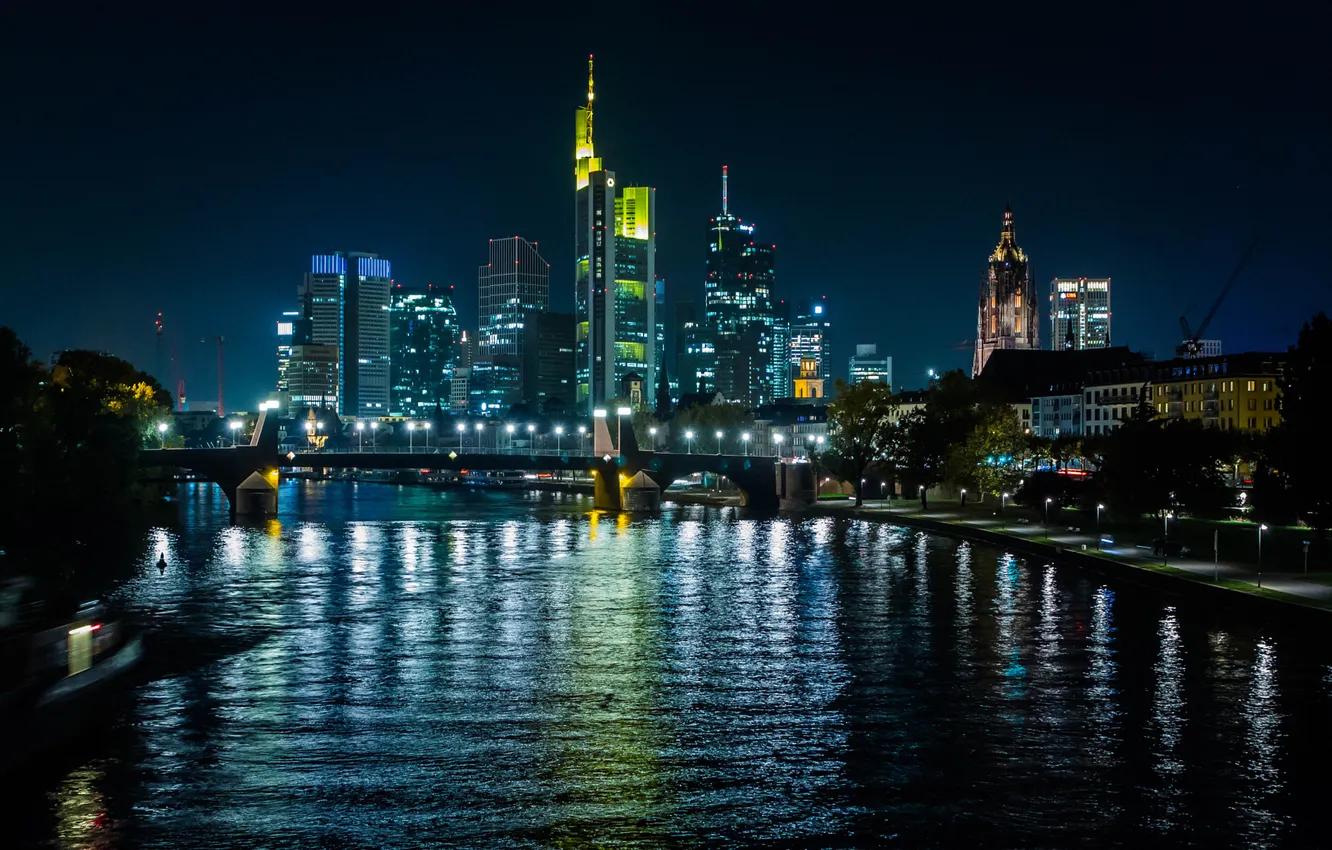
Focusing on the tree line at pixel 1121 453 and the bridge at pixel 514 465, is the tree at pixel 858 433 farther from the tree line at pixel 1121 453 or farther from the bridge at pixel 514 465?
the bridge at pixel 514 465

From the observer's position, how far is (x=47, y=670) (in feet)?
104

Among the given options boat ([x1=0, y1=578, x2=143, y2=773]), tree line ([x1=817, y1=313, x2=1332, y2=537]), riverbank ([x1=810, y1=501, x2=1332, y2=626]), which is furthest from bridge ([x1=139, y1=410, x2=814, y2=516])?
boat ([x1=0, y1=578, x2=143, y2=773])

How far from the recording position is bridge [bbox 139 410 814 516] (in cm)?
13975

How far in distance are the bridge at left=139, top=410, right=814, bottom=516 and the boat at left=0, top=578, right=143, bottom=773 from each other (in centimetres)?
10056

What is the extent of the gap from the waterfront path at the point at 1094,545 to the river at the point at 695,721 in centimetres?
350

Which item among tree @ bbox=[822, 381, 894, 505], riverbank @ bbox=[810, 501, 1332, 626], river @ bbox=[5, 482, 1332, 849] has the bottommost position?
river @ bbox=[5, 482, 1332, 849]

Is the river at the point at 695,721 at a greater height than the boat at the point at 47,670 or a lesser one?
lesser

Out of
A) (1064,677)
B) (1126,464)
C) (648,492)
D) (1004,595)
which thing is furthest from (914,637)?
(648,492)

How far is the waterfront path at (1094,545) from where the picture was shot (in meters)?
60.2

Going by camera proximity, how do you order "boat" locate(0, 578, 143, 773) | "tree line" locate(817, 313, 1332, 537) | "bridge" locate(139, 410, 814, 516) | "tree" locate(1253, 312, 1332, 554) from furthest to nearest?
"bridge" locate(139, 410, 814, 516) < "tree line" locate(817, 313, 1332, 537) < "tree" locate(1253, 312, 1332, 554) < "boat" locate(0, 578, 143, 773)

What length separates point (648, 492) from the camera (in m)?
157

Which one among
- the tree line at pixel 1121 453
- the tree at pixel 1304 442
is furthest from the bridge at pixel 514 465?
the tree at pixel 1304 442

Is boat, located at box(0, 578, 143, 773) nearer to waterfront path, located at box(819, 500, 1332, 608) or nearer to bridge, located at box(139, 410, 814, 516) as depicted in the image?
waterfront path, located at box(819, 500, 1332, 608)

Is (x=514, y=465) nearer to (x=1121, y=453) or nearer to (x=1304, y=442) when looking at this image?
(x=1121, y=453)
